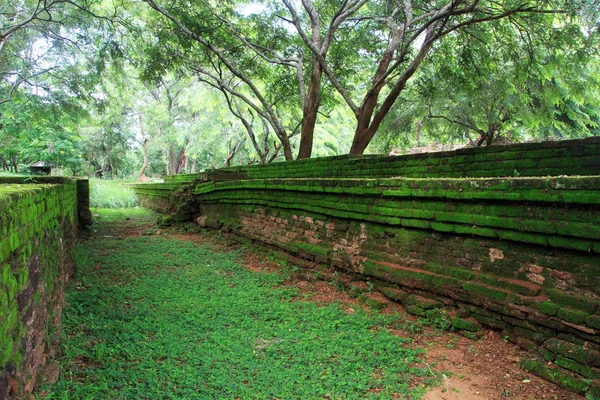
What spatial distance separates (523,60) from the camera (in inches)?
341

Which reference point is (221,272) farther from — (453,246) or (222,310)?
(453,246)

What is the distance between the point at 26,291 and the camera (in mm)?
2016

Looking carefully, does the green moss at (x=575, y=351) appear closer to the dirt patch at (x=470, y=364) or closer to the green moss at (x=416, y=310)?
the dirt patch at (x=470, y=364)

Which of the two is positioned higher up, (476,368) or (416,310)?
(416,310)

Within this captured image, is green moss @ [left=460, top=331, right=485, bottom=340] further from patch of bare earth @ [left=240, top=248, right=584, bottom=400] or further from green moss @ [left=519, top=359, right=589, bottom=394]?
green moss @ [left=519, top=359, right=589, bottom=394]

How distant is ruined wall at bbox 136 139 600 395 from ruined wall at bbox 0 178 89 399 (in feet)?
9.80

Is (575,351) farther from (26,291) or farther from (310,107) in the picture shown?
(310,107)

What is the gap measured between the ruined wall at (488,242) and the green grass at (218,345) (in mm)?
650

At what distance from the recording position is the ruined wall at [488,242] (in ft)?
8.18

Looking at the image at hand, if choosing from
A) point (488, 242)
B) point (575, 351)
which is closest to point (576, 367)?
point (575, 351)

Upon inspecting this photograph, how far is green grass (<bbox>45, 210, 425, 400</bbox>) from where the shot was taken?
250cm

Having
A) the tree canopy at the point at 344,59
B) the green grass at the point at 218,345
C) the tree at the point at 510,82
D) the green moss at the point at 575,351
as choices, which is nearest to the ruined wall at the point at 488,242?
the green moss at the point at 575,351

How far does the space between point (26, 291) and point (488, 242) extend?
3.29 metres

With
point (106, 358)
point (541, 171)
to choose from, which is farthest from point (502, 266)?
point (106, 358)
